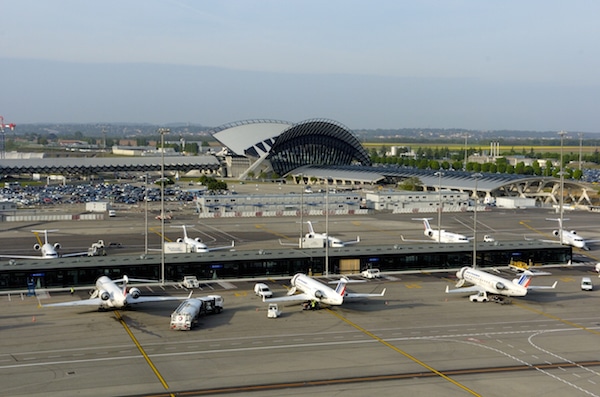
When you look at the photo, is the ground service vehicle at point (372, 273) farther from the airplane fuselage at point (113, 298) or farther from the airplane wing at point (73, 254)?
the airplane wing at point (73, 254)

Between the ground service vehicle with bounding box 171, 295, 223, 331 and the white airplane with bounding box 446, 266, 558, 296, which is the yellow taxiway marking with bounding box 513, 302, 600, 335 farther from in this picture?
the ground service vehicle with bounding box 171, 295, 223, 331

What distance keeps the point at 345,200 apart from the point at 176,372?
103 m

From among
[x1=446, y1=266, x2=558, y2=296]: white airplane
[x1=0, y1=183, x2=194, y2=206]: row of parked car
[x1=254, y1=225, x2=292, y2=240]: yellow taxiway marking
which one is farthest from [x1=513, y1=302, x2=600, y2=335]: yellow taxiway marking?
[x1=0, y1=183, x2=194, y2=206]: row of parked car

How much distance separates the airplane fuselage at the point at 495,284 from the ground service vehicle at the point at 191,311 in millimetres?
24431

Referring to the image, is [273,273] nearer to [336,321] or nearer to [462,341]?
[336,321]

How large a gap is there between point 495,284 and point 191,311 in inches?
1098

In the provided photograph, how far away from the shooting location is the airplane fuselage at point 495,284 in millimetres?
63938

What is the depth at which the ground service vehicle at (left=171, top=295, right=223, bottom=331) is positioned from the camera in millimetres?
54562

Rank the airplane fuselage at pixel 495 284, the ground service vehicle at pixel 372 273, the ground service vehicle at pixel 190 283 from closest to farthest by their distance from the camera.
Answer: the airplane fuselage at pixel 495 284 < the ground service vehicle at pixel 190 283 < the ground service vehicle at pixel 372 273

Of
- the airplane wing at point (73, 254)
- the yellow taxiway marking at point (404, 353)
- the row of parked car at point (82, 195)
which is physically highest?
the row of parked car at point (82, 195)

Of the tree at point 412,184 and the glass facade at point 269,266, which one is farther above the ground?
the tree at point 412,184

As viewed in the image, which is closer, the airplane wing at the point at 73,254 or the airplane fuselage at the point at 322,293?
the airplane fuselage at the point at 322,293

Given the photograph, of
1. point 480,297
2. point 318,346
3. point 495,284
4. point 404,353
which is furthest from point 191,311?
point 495,284

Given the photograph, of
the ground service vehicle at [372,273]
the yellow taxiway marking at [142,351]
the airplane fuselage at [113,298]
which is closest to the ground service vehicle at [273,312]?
the yellow taxiway marking at [142,351]
